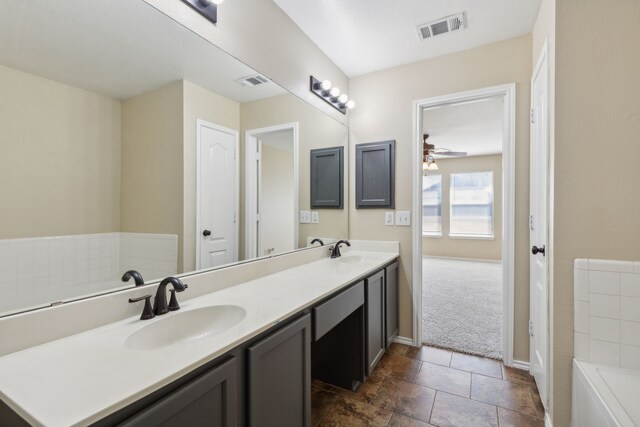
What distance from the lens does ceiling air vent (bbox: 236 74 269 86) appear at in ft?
5.55

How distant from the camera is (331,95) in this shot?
2506 millimetres

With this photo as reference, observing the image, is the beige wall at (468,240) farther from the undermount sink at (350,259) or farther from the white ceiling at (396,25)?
the undermount sink at (350,259)

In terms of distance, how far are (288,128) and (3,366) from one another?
Result: 179cm

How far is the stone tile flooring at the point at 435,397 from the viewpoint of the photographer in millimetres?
1683

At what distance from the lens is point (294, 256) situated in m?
2.15

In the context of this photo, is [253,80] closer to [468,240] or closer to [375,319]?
[375,319]

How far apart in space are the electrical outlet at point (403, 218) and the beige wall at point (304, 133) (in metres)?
0.48

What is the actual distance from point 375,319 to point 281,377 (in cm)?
113

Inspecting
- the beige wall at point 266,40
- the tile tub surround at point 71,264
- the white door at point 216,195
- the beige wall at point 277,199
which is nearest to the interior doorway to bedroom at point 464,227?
the beige wall at point 266,40

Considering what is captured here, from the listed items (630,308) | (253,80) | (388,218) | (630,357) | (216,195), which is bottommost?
A: (630,357)

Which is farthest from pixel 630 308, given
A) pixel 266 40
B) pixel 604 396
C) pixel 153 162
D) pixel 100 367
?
pixel 266 40

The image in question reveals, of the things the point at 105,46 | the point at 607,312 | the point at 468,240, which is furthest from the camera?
the point at 468,240

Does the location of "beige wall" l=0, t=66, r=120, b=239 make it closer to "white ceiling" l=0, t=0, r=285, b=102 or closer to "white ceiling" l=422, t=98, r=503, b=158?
"white ceiling" l=0, t=0, r=285, b=102

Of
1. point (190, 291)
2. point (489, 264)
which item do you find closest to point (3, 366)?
point (190, 291)
